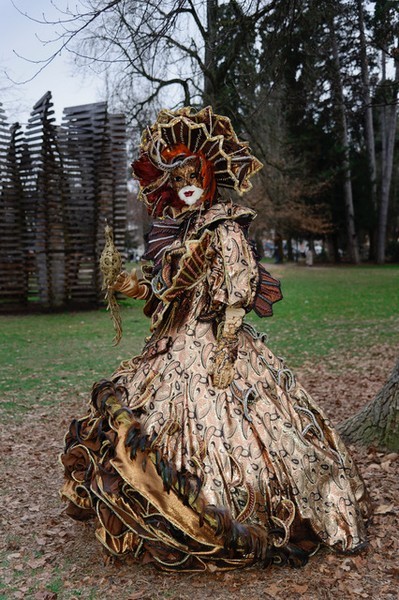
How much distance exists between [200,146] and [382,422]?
2.80 metres

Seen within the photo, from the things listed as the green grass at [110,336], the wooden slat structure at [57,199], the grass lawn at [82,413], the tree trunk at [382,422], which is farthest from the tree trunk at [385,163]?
the tree trunk at [382,422]

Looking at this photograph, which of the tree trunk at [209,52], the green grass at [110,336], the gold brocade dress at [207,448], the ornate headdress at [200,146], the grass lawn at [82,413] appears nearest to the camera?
the gold brocade dress at [207,448]

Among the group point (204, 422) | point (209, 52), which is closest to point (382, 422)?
point (204, 422)

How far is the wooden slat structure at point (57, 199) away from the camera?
15141 mm

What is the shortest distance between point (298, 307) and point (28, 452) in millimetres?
11562

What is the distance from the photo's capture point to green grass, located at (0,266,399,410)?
28.7 ft

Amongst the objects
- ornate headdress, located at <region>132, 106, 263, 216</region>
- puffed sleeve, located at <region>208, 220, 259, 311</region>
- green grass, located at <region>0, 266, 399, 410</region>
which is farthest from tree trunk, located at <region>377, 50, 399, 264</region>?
puffed sleeve, located at <region>208, 220, 259, 311</region>

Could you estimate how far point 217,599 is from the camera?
9.48 feet

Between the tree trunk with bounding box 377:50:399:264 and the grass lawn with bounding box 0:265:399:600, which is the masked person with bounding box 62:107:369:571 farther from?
the tree trunk with bounding box 377:50:399:264

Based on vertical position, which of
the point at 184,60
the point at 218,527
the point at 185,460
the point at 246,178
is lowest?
the point at 218,527

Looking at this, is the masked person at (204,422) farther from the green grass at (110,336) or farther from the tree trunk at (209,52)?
the green grass at (110,336)

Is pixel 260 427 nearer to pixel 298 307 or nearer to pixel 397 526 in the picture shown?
pixel 397 526

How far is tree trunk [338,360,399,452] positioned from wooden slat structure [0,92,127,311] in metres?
11.9

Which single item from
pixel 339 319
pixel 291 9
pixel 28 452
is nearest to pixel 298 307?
pixel 339 319
